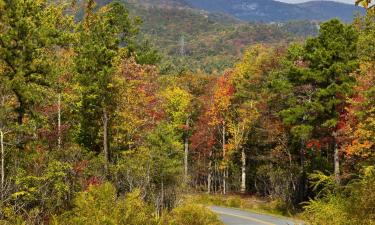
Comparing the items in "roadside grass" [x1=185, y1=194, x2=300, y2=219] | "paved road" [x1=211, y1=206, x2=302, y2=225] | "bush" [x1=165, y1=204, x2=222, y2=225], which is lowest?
"roadside grass" [x1=185, y1=194, x2=300, y2=219]

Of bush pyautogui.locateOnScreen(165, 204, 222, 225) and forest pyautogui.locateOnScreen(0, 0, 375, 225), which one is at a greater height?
forest pyautogui.locateOnScreen(0, 0, 375, 225)

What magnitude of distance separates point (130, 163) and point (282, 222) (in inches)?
445

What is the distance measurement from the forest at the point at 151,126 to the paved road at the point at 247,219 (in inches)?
61.1

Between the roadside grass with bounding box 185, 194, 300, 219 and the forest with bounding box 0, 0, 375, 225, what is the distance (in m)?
0.20

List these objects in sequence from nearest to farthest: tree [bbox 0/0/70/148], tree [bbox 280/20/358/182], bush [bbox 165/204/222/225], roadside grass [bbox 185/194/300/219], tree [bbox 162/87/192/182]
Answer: bush [bbox 165/204/222/225], tree [bbox 0/0/70/148], tree [bbox 280/20/358/182], roadside grass [bbox 185/194/300/219], tree [bbox 162/87/192/182]

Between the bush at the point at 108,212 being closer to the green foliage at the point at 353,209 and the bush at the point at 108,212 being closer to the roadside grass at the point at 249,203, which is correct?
the green foliage at the point at 353,209

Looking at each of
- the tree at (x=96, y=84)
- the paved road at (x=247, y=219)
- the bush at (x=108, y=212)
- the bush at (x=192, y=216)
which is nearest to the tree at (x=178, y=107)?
the paved road at (x=247, y=219)

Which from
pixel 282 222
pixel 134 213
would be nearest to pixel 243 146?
pixel 282 222

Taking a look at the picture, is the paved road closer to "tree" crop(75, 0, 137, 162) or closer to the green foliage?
"tree" crop(75, 0, 137, 162)

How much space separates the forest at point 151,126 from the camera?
17.2 m

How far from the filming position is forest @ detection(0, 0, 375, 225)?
17.2 m

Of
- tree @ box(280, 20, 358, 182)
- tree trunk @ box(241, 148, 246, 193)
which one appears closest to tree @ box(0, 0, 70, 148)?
tree @ box(280, 20, 358, 182)

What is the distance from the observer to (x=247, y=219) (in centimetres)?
3506

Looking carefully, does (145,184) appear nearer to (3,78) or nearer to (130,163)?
(130,163)
